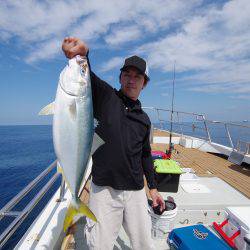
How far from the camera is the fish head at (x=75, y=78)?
6.35ft

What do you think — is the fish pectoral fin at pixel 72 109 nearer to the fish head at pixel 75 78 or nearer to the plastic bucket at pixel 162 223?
the fish head at pixel 75 78

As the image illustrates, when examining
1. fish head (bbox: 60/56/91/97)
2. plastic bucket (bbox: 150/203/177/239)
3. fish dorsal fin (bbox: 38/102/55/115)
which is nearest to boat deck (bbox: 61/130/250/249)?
plastic bucket (bbox: 150/203/177/239)

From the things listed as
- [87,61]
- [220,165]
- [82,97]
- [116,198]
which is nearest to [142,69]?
[87,61]

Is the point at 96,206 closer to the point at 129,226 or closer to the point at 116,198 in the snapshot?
the point at 116,198

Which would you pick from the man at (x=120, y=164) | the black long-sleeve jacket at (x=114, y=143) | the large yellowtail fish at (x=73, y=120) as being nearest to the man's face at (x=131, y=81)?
the man at (x=120, y=164)

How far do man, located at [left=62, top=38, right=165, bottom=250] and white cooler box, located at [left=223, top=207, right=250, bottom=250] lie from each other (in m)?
1.53

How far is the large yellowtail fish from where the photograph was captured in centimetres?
193

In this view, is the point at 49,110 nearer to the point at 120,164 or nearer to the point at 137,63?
the point at 120,164

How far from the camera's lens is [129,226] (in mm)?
2793

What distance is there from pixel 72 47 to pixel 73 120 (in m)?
0.59

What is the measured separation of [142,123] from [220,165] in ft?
24.9

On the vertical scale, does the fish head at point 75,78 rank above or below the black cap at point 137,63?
below

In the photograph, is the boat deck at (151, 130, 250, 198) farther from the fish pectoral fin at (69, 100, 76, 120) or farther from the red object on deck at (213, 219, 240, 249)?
the fish pectoral fin at (69, 100, 76, 120)

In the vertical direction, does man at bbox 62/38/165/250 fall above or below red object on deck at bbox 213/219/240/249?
Answer: above
